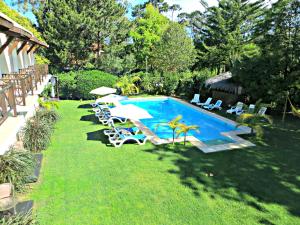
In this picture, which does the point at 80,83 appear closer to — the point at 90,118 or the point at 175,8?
the point at 90,118

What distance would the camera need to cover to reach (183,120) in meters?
17.2

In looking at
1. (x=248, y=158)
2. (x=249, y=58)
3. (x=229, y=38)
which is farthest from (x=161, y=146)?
(x=229, y=38)

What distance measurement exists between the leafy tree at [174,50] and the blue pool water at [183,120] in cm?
448

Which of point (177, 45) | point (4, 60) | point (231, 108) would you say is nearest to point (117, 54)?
point (177, 45)

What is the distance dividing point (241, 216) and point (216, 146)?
16.3 feet

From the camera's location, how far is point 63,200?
272 inches

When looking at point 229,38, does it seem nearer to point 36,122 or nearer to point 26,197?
point 36,122

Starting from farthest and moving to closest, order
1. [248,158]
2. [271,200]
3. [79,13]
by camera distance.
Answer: [79,13] → [248,158] → [271,200]

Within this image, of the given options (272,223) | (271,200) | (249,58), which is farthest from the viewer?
(249,58)

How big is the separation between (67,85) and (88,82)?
2.11 metres

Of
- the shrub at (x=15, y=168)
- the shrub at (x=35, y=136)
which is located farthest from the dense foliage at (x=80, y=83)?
the shrub at (x=15, y=168)

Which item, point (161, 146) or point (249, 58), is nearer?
point (161, 146)

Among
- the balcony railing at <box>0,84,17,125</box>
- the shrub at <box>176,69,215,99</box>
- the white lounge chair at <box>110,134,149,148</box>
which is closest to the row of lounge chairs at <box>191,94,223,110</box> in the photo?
the shrub at <box>176,69,215,99</box>

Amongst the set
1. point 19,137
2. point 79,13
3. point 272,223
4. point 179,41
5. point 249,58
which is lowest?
point 272,223
